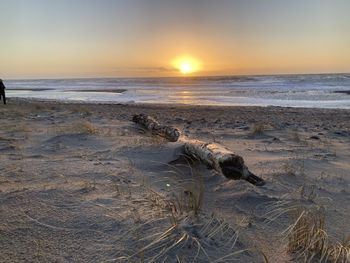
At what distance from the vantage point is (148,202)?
3.21 meters

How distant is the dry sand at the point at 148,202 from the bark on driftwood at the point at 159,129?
33 centimetres

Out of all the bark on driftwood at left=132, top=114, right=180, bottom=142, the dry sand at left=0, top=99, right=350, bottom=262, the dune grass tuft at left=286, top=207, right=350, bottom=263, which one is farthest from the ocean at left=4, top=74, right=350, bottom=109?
the dune grass tuft at left=286, top=207, right=350, bottom=263

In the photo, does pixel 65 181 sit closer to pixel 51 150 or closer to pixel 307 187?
pixel 51 150

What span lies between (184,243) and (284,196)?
1.49 metres

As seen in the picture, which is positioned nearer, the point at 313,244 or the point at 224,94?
the point at 313,244

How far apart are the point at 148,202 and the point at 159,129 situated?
Answer: 13.1ft

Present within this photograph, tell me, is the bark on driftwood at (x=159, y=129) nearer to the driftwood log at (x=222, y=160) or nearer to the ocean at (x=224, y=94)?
the driftwood log at (x=222, y=160)

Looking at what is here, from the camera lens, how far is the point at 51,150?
5504 millimetres

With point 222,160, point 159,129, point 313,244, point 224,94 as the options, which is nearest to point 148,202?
point 222,160

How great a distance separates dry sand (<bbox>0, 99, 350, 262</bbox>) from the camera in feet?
8.25

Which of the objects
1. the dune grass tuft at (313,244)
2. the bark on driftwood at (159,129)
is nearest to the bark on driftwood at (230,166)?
the dune grass tuft at (313,244)

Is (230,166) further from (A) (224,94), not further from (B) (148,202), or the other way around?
(A) (224,94)

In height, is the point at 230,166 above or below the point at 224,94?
above

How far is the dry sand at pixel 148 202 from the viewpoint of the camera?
251cm
